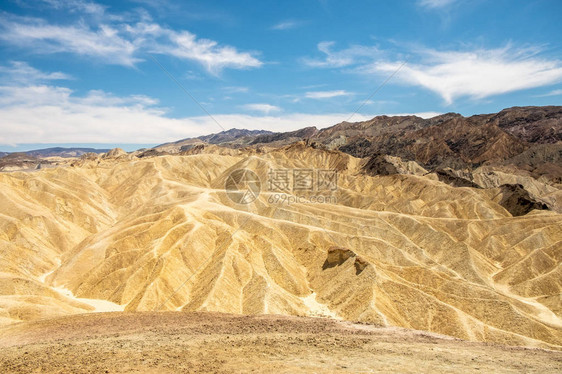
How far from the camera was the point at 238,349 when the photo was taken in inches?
821

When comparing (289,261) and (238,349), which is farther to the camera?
(289,261)

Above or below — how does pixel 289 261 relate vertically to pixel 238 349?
below

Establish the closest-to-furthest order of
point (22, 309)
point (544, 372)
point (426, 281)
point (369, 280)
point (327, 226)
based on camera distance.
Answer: point (544, 372)
point (22, 309)
point (369, 280)
point (426, 281)
point (327, 226)

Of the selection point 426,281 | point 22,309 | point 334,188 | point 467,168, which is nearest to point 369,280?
point 426,281

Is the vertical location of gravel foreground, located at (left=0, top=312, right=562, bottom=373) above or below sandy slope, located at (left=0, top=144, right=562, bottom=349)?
above

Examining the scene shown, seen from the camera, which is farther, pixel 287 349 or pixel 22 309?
pixel 22 309

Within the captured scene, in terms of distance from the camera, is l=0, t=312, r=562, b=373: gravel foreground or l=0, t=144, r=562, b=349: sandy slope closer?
l=0, t=312, r=562, b=373: gravel foreground

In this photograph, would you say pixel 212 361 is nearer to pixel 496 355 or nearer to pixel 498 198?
pixel 496 355

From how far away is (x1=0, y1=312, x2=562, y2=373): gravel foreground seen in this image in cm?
1825

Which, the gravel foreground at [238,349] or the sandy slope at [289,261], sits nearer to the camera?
the gravel foreground at [238,349]

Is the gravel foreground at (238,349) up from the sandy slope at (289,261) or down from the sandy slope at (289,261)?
up

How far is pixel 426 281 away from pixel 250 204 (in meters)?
48.4

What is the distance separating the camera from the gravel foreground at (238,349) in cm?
1825

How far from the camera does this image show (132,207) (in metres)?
109
